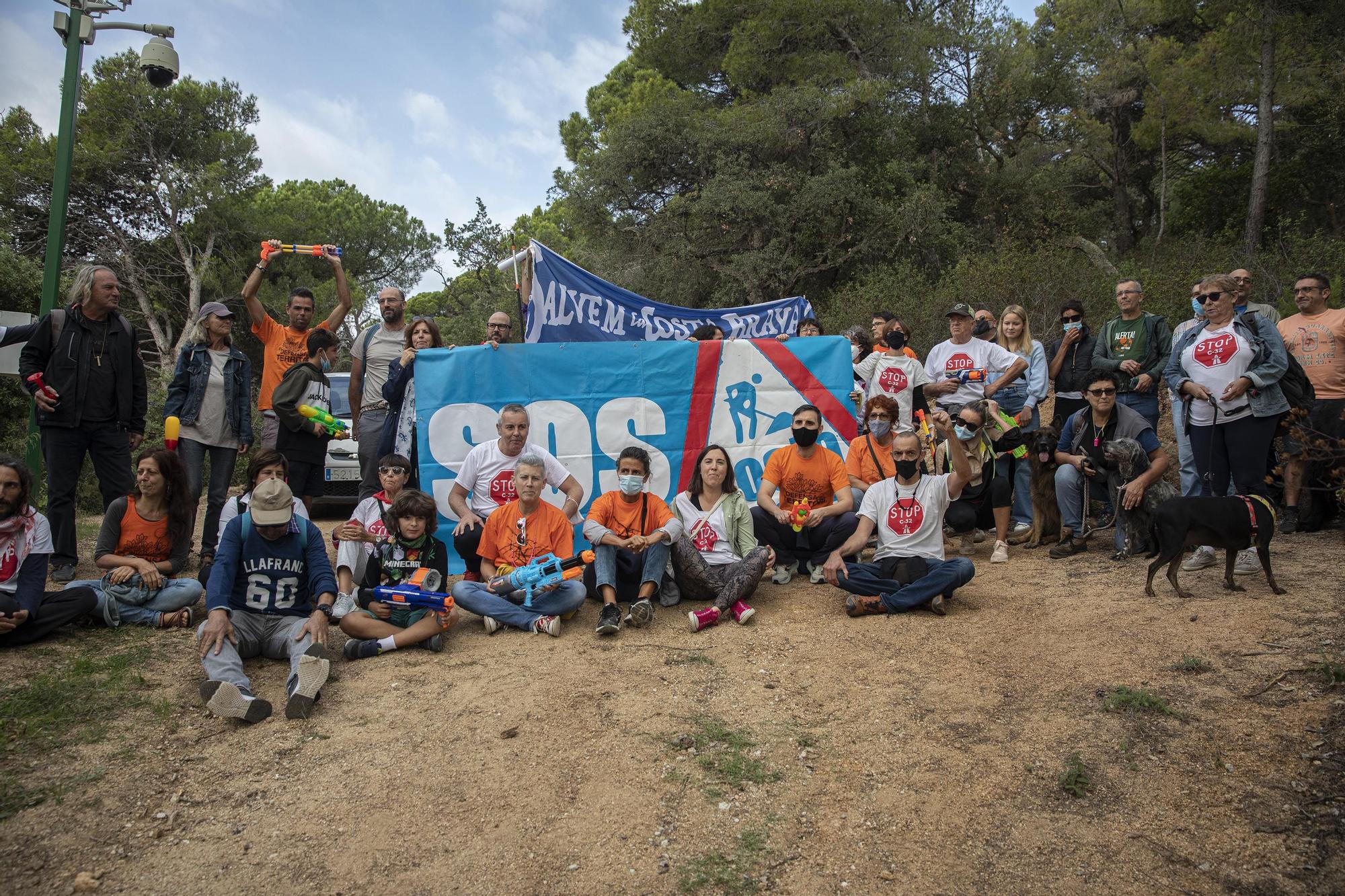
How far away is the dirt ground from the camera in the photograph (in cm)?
282

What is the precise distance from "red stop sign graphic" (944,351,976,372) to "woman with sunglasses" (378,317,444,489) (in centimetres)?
389

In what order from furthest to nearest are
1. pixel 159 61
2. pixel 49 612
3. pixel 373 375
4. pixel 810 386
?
pixel 159 61
pixel 810 386
pixel 373 375
pixel 49 612

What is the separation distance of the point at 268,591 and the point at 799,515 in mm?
3286

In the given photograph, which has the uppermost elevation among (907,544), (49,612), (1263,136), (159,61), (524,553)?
(1263,136)

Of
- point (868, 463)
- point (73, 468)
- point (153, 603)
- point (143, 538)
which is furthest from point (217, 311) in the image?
point (868, 463)

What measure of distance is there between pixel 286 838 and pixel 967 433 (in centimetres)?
459

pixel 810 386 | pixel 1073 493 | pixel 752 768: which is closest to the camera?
pixel 752 768

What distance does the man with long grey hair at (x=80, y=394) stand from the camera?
18.0 feet

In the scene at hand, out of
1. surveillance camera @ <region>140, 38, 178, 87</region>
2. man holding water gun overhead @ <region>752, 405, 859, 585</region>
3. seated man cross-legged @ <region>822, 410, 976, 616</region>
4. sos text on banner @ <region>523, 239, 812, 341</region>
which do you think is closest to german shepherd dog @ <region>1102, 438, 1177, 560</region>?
seated man cross-legged @ <region>822, 410, 976, 616</region>

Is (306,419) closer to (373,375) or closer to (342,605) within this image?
(373,375)

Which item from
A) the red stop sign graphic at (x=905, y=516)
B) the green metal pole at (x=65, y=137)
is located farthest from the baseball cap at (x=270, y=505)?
the green metal pole at (x=65, y=137)

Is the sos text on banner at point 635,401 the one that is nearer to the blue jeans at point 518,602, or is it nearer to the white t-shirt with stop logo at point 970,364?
the white t-shirt with stop logo at point 970,364

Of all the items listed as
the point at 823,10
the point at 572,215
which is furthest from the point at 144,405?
the point at 823,10

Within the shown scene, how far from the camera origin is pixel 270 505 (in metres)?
4.52
